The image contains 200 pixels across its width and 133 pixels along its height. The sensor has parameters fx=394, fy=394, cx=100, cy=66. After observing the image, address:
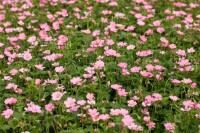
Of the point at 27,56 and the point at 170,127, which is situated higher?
the point at 27,56

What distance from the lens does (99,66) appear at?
157 inches

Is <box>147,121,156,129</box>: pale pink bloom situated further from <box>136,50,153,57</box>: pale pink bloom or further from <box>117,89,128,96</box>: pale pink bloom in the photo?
<box>136,50,153,57</box>: pale pink bloom

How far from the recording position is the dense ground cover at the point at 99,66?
3.34m

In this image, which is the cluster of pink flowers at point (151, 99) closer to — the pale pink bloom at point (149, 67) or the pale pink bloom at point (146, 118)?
the pale pink bloom at point (146, 118)

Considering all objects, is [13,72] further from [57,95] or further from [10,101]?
[57,95]

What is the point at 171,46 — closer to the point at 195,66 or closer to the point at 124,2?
the point at 195,66

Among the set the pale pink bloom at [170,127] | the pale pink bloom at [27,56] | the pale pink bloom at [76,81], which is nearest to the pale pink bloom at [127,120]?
the pale pink bloom at [170,127]

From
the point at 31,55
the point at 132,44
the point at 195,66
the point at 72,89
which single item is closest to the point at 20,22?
the point at 31,55

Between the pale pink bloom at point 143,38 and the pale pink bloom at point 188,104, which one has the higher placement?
the pale pink bloom at point 143,38

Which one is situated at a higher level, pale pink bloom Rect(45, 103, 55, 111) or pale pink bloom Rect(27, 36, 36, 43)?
pale pink bloom Rect(27, 36, 36, 43)

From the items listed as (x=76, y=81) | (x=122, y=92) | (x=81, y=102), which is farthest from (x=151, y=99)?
(x=76, y=81)

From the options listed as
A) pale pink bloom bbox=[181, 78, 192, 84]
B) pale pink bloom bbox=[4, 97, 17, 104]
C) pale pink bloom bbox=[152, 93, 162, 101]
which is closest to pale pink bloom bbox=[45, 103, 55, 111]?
pale pink bloom bbox=[4, 97, 17, 104]

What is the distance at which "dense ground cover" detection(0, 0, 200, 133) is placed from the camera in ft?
11.0

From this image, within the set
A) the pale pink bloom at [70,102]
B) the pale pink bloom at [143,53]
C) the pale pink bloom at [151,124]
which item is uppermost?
the pale pink bloom at [70,102]
